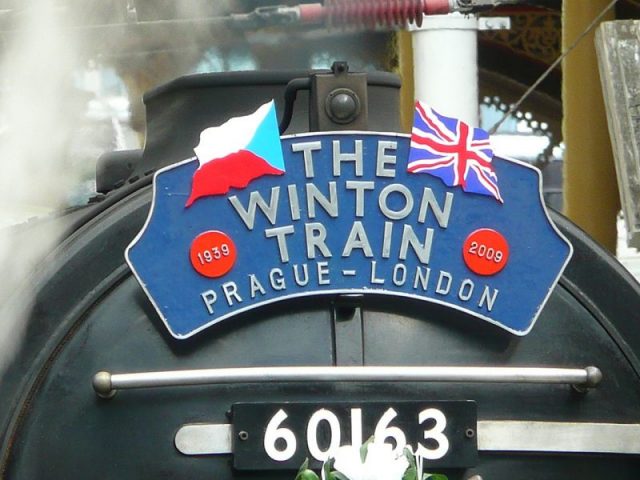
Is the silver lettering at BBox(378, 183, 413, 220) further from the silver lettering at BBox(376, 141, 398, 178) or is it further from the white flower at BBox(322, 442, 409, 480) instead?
the white flower at BBox(322, 442, 409, 480)

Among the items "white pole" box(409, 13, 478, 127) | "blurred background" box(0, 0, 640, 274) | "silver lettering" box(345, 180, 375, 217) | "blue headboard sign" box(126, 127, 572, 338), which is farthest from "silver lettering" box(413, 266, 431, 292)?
"white pole" box(409, 13, 478, 127)

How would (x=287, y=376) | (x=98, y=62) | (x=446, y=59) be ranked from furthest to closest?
(x=446, y=59), (x=98, y=62), (x=287, y=376)

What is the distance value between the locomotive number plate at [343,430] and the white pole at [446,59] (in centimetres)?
373

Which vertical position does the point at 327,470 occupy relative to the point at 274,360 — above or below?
below

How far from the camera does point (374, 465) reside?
1.97m

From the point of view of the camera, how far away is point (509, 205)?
2262 millimetres

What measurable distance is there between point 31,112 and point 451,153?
103 centimetres

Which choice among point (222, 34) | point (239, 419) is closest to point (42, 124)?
point (222, 34)

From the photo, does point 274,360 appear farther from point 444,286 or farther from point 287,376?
point 444,286

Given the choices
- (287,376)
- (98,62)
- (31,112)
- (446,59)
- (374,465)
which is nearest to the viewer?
(374,465)

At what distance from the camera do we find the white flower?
1.97 metres

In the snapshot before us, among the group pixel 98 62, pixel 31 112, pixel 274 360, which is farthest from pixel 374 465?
pixel 98 62

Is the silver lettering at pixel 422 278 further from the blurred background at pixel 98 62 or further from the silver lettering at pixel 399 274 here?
the blurred background at pixel 98 62

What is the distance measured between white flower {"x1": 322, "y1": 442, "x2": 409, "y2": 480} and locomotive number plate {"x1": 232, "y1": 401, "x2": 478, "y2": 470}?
119mm
